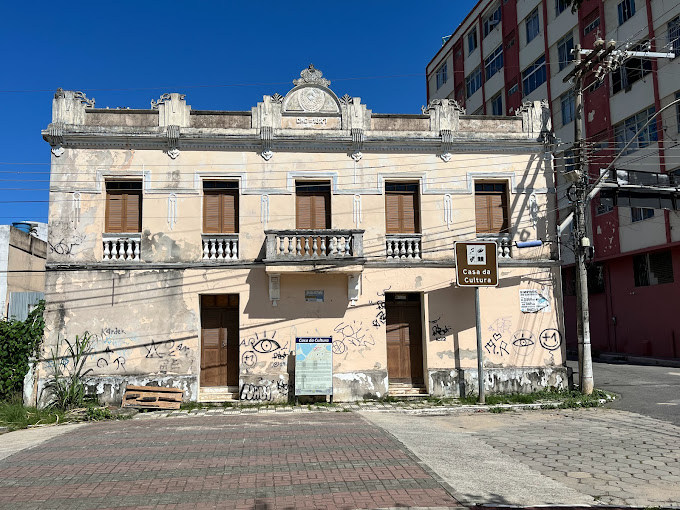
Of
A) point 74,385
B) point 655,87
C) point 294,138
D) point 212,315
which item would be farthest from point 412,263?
point 655,87

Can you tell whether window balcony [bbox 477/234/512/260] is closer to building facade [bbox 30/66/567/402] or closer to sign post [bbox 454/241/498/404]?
building facade [bbox 30/66/567/402]

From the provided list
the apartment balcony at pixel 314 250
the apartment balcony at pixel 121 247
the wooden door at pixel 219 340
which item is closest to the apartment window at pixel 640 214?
the apartment balcony at pixel 314 250

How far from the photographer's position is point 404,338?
16.4 metres

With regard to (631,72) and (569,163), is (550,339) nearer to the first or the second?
(569,163)

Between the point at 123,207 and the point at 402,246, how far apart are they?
8.21 metres

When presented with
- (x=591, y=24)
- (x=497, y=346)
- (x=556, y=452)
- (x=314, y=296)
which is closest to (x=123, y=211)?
(x=314, y=296)

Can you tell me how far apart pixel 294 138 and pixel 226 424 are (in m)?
8.24

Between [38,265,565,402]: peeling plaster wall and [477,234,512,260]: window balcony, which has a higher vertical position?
[477,234,512,260]: window balcony

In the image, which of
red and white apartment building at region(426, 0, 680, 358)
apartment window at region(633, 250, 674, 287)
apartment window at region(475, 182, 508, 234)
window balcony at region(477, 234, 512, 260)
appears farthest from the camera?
apartment window at region(633, 250, 674, 287)

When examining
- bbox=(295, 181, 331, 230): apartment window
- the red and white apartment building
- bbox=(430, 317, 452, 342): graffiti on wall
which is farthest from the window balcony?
bbox=(295, 181, 331, 230): apartment window

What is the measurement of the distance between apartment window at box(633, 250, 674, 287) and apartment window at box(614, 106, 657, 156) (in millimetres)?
5182

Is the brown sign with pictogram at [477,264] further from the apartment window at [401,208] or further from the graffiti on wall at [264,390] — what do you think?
the graffiti on wall at [264,390]

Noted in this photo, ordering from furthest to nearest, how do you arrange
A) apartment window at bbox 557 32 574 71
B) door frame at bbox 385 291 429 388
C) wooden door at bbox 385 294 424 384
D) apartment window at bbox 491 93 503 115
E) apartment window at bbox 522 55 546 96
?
apartment window at bbox 491 93 503 115, apartment window at bbox 522 55 546 96, apartment window at bbox 557 32 574 71, wooden door at bbox 385 294 424 384, door frame at bbox 385 291 429 388

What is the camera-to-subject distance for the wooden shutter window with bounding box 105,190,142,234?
15.8 meters
